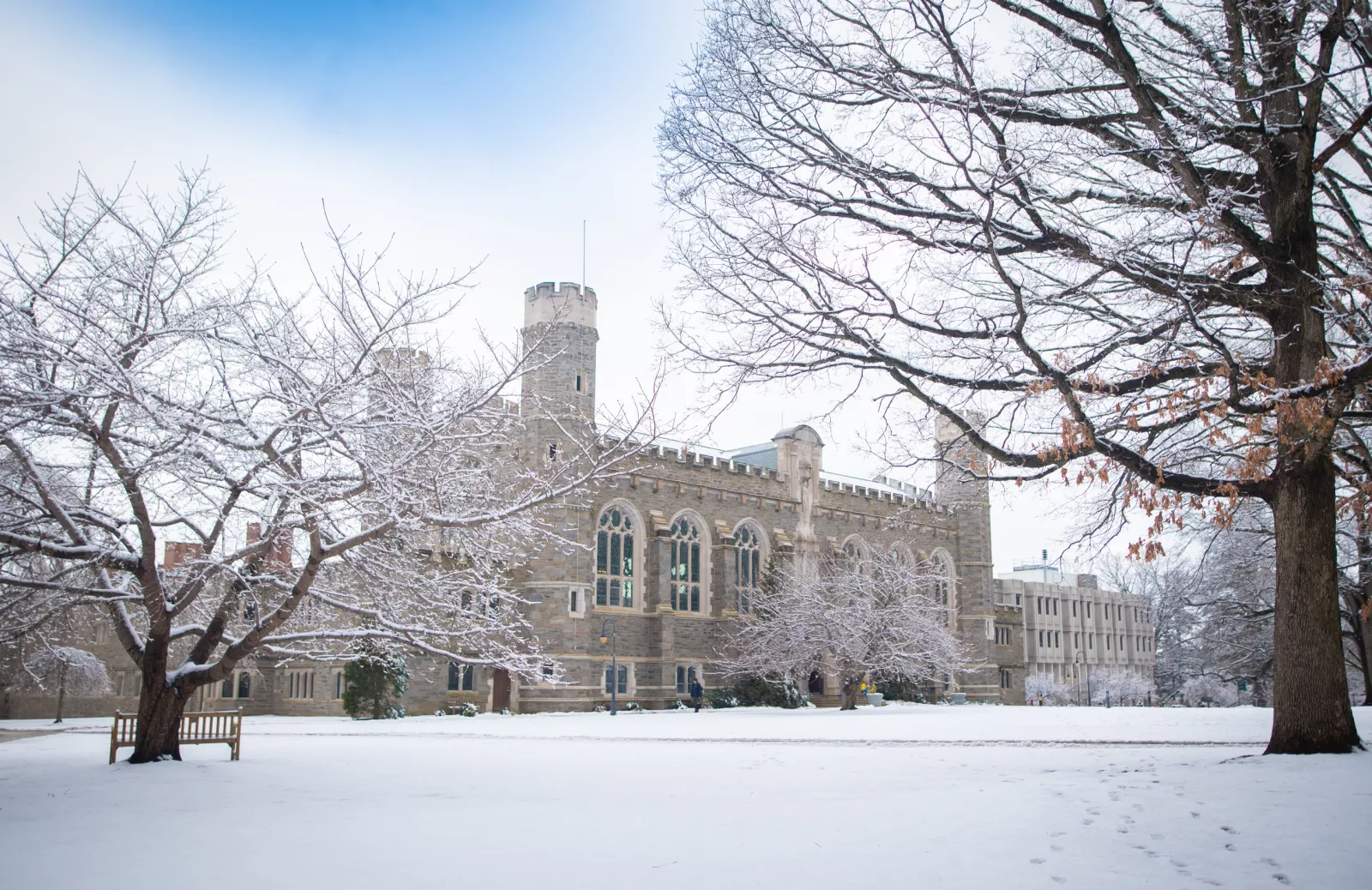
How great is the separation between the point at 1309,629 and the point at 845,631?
21264 mm

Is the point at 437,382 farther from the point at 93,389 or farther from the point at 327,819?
the point at 327,819

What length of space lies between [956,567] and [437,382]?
35400mm

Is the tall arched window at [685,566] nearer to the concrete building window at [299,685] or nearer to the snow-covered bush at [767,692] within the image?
the snow-covered bush at [767,692]

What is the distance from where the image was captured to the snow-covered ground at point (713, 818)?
5.91 meters

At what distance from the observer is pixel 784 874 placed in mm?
5867

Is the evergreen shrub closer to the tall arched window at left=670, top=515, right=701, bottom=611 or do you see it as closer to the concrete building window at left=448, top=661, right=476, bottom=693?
the tall arched window at left=670, top=515, right=701, bottom=611

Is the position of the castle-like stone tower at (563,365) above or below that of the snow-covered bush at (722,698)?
above

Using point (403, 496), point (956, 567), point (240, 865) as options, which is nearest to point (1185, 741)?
point (403, 496)

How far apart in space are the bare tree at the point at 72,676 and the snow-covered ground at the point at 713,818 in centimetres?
1676

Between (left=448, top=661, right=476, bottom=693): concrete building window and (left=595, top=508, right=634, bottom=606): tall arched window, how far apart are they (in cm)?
439

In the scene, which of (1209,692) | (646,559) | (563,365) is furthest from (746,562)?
(1209,692)

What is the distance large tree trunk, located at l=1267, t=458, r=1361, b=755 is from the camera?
30.8ft

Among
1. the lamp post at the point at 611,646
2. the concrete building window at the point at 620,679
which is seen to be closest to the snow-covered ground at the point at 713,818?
the lamp post at the point at 611,646

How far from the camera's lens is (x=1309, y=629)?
31.1 ft
